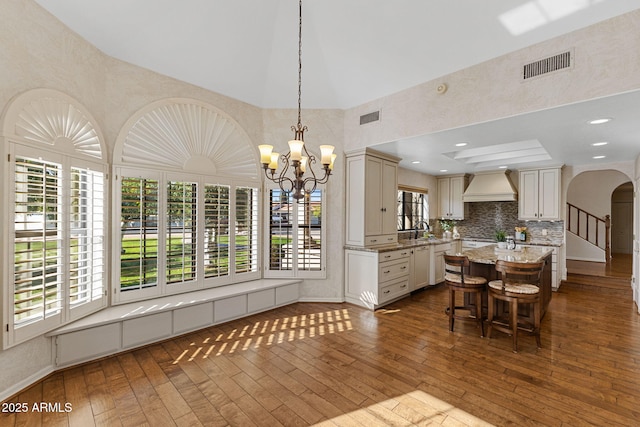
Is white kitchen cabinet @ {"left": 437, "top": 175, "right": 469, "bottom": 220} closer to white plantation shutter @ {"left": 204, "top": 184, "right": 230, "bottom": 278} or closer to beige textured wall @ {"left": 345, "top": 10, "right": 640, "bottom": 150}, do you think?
beige textured wall @ {"left": 345, "top": 10, "right": 640, "bottom": 150}

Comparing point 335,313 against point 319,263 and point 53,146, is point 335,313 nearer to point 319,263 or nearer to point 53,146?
point 319,263

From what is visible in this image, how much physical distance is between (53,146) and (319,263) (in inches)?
144

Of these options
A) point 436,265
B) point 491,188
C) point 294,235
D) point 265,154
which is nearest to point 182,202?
point 294,235

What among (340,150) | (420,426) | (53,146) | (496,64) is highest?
(496,64)

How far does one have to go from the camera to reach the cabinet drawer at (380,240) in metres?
4.84

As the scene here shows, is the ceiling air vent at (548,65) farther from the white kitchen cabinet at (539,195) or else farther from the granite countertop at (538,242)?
the granite countertop at (538,242)

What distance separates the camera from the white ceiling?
2.89 m

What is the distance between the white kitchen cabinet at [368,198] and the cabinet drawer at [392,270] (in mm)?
423

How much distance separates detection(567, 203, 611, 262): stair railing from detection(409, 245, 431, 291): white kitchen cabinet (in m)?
6.30

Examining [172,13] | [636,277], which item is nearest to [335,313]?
[172,13]

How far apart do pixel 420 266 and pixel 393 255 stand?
111 cm

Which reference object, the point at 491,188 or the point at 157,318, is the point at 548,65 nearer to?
the point at 491,188

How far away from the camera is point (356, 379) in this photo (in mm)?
2643

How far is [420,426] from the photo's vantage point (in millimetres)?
2062
